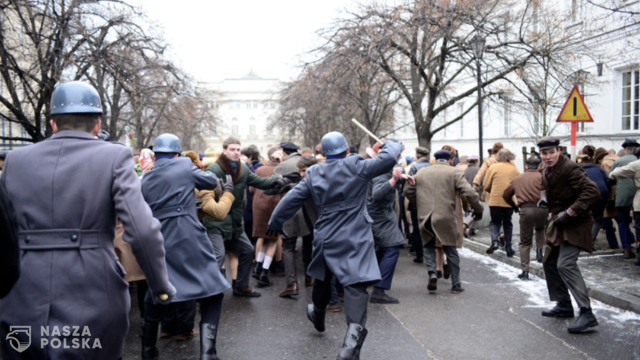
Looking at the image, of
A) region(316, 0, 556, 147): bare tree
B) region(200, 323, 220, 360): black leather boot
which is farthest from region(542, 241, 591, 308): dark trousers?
region(316, 0, 556, 147): bare tree

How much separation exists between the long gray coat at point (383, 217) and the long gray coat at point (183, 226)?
102 inches

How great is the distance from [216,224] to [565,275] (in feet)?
12.8

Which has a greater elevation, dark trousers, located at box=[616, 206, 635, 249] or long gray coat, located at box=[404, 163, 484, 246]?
long gray coat, located at box=[404, 163, 484, 246]

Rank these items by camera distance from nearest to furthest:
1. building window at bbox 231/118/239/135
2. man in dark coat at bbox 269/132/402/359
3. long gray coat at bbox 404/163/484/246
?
man in dark coat at bbox 269/132/402/359 → long gray coat at bbox 404/163/484/246 → building window at bbox 231/118/239/135

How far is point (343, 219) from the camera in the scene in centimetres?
509

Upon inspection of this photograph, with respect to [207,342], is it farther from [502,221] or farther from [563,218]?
[502,221]

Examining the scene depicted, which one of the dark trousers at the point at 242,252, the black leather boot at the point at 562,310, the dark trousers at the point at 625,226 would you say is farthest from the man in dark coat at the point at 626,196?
the dark trousers at the point at 242,252

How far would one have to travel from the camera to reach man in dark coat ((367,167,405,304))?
7090 mm

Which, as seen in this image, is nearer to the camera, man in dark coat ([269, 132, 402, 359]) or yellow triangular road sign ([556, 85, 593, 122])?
man in dark coat ([269, 132, 402, 359])

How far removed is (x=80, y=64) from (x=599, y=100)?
1672cm

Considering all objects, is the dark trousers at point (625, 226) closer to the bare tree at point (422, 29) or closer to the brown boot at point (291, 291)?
the bare tree at point (422, 29)

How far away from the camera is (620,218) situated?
9977mm

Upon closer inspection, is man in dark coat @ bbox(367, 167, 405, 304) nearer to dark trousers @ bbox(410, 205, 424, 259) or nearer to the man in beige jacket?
dark trousers @ bbox(410, 205, 424, 259)

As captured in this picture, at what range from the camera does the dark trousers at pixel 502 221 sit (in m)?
9.95
